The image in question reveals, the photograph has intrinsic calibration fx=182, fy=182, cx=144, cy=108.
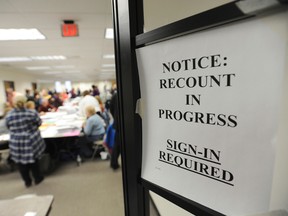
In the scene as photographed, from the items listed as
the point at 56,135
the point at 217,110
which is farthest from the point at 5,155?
the point at 217,110

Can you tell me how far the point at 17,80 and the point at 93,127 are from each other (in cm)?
909

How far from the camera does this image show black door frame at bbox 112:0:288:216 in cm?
48

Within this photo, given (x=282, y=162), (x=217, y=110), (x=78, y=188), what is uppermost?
(x=217, y=110)

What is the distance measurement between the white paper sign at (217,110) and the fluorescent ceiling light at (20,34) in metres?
3.55

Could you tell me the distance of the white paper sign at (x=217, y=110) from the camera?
1.17 feet

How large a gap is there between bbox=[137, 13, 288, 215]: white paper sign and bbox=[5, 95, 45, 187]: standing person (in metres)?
2.64

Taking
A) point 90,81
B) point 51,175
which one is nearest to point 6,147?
point 51,175

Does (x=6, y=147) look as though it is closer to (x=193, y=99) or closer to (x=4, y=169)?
(x=4, y=169)

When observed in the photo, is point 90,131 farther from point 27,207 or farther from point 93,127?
point 27,207

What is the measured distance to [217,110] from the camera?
1.42 ft

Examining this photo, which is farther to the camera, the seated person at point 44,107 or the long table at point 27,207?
the seated person at point 44,107

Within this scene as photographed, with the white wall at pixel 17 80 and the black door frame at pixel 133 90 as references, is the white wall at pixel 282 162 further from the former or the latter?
the white wall at pixel 17 80

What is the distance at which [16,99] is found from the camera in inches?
99.8

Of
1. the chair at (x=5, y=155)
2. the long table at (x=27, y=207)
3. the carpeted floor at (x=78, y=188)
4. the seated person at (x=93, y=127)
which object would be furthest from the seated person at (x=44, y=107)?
the long table at (x=27, y=207)
